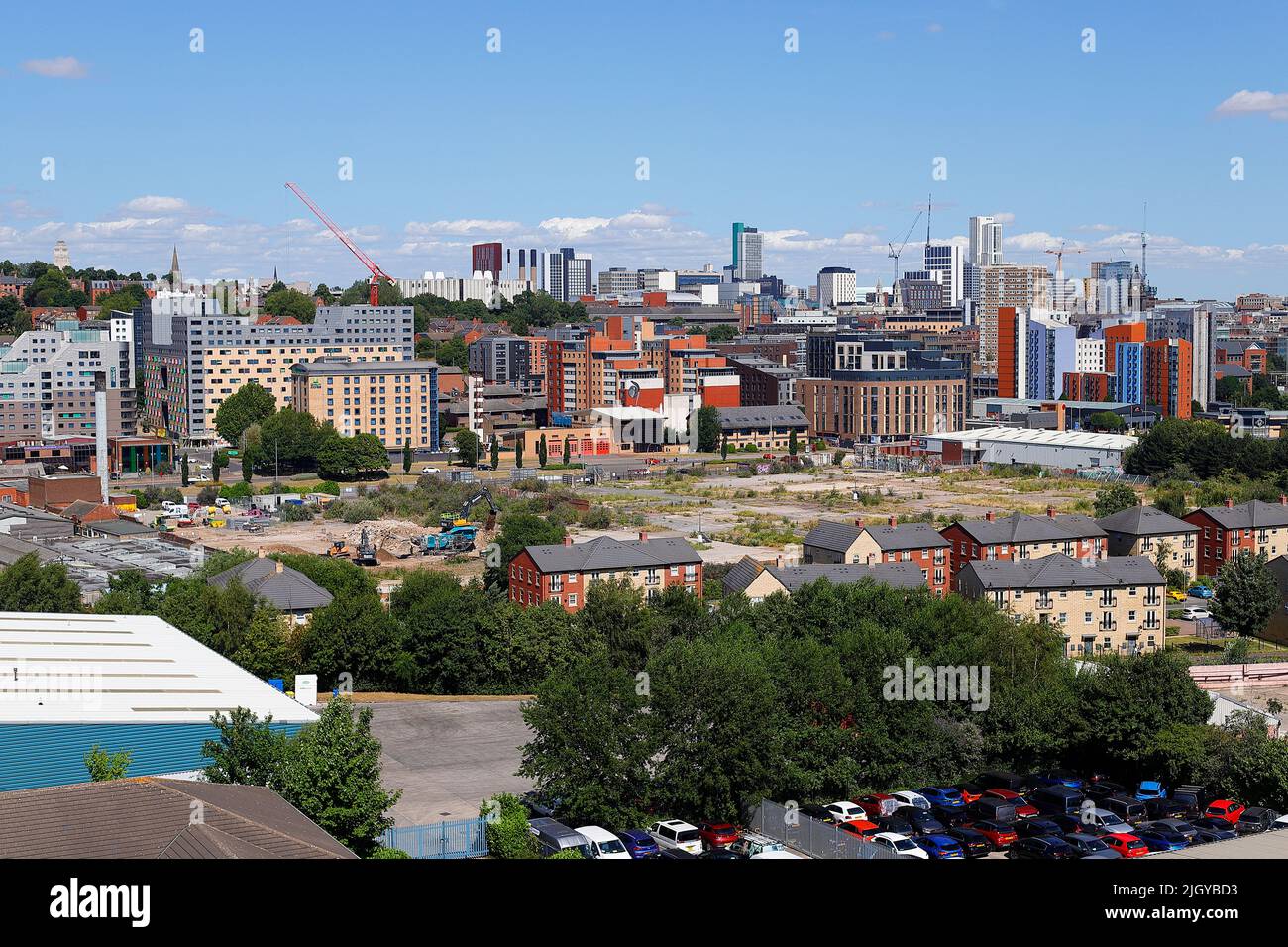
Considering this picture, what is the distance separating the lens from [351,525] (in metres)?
32.9

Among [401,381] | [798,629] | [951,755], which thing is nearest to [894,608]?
[798,629]

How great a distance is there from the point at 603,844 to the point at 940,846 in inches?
95.5

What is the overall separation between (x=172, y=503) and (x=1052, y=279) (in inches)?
3613

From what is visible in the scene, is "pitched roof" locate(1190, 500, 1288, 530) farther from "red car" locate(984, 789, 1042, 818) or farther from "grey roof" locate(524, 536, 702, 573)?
"red car" locate(984, 789, 1042, 818)

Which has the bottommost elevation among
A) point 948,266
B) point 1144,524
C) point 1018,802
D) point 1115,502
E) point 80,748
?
point 1018,802

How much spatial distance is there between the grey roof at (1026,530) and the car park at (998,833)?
11.5 m

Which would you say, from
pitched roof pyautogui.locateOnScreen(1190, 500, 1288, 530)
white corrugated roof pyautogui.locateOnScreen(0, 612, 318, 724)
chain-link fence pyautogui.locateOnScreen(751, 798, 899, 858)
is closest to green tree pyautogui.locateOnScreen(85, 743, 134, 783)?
white corrugated roof pyautogui.locateOnScreen(0, 612, 318, 724)

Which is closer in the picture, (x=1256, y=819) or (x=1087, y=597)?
(x=1256, y=819)

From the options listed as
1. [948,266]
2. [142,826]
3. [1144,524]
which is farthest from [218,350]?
[948,266]

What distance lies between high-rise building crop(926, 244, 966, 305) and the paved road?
117423 mm

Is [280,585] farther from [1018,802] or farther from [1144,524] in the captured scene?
[1144,524]

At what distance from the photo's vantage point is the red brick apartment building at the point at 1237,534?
79.9 ft

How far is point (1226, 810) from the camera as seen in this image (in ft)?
37.9

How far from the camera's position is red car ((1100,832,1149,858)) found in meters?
A: 10.2
